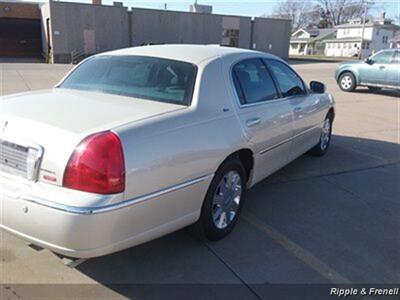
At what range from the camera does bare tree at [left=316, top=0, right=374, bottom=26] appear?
3620 inches

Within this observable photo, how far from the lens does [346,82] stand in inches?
607

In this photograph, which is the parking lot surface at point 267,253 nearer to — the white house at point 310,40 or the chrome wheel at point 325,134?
the chrome wheel at point 325,134

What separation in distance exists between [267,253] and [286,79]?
2.24 metres

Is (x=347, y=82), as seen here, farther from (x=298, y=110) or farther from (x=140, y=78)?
(x=140, y=78)

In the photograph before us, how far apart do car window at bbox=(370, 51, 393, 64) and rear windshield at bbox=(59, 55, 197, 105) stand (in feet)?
41.2

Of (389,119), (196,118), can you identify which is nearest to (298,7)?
(389,119)

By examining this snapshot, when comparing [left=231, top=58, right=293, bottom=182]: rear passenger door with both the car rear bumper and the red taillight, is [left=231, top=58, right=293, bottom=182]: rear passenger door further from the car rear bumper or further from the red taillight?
the red taillight

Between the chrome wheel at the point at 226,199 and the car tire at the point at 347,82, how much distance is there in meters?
12.9

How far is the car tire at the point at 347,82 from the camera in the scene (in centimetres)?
1508

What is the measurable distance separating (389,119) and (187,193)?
8604 mm

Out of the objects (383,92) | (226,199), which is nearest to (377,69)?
(383,92)

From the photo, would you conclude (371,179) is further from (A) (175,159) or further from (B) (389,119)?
(B) (389,119)

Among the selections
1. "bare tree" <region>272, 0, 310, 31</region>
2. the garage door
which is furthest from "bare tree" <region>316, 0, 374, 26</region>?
the garage door

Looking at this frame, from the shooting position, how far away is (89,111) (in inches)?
113
